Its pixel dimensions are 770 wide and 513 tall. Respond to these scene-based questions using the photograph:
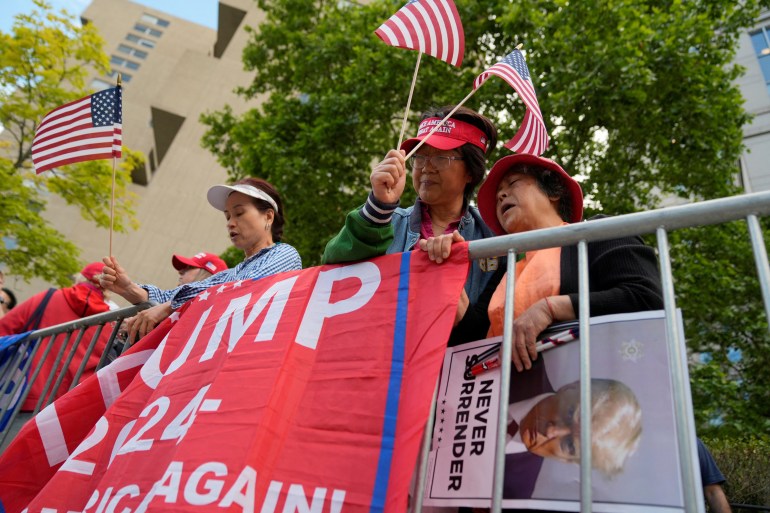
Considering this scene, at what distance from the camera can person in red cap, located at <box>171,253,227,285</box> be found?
170 inches

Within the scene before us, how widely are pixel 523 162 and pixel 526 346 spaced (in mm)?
993

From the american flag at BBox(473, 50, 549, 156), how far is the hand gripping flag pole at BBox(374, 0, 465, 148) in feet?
0.68

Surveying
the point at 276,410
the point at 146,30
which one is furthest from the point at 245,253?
the point at 146,30

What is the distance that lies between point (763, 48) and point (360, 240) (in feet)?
80.1

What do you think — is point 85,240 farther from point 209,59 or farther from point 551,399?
point 551,399

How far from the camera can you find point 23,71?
12.9 meters

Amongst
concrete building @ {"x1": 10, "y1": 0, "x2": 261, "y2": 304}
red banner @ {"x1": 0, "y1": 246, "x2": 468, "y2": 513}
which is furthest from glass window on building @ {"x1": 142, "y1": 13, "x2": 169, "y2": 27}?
red banner @ {"x1": 0, "y1": 246, "x2": 468, "y2": 513}

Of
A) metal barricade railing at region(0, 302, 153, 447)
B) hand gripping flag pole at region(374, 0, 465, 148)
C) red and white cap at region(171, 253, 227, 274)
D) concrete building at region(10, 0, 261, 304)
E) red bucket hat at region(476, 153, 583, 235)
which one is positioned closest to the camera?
red bucket hat at region(476, 153, 583, 235)

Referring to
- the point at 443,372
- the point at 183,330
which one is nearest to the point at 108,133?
the point at 183,330

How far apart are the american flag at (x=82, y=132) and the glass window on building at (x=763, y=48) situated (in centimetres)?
2327

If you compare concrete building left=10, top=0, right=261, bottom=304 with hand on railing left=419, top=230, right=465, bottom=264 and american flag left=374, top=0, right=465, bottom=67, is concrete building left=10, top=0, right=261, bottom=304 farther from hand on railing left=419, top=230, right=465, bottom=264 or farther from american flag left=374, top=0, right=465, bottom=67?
hand on railing left=419, top=230, right=465, bottom=264

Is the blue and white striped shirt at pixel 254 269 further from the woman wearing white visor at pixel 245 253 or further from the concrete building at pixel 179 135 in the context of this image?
the concrete building at pixel 179 135

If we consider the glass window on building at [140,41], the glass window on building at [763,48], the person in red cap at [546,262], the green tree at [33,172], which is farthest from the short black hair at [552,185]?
the glass window on building at [140,41]

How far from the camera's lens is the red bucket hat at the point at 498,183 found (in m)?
2.45
